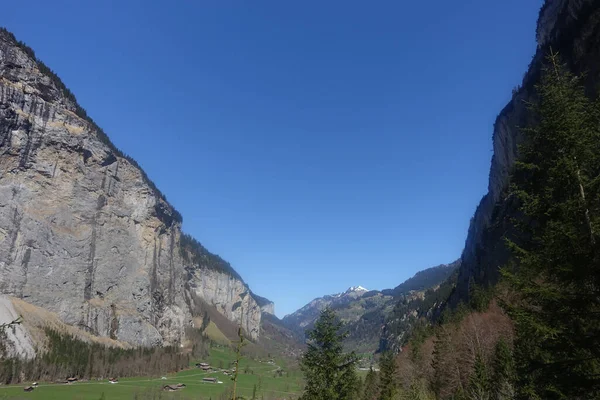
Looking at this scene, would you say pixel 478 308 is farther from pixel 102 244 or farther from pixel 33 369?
pixel 102 244

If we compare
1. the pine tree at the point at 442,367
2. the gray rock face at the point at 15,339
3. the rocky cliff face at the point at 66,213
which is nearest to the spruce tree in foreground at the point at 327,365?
the pine tree at the point at 442,367

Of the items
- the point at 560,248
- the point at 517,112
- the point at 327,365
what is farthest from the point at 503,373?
the point at 517,112

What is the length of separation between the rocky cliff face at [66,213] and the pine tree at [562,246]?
173883mm

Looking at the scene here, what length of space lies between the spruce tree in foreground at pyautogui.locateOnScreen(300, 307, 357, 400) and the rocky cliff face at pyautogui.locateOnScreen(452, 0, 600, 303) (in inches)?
669

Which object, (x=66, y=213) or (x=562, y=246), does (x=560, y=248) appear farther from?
(x=66, y=213)

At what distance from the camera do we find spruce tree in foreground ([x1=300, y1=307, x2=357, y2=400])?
26938 mm

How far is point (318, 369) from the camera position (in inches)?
1096

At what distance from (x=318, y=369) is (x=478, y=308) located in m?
53.0

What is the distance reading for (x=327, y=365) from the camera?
27906 mm

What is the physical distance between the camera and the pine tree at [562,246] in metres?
10.6

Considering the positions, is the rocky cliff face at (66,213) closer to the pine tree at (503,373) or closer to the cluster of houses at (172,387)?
the cluster of houses at (172,387)

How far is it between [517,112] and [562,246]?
99.5 m

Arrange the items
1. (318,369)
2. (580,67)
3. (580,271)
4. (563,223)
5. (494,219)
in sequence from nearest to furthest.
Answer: (580,271)
(563,223)
(318,369)
(580,67)
(494,219)

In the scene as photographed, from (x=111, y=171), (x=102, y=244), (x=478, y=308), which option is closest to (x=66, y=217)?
(x=102, y=244)
